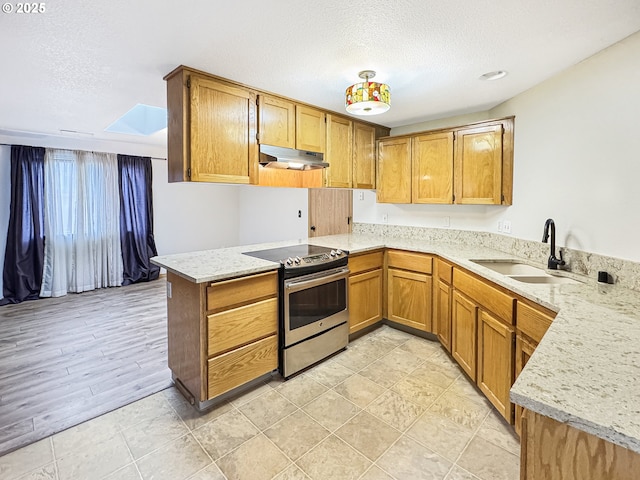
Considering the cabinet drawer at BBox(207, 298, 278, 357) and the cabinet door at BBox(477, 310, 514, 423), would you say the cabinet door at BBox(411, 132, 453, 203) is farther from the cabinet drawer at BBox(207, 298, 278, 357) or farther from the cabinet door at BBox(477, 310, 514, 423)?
the cabinet drawer at BBox(207, 298, 278, 357)

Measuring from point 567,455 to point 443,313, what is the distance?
7.09 feet

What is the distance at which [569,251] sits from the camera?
221 centimetres

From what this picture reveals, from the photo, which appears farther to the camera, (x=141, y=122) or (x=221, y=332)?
(x=141, y=122)

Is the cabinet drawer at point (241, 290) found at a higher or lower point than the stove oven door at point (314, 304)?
higher

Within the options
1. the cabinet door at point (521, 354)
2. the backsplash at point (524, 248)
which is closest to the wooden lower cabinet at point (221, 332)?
the cabinet door at point (521, 354)

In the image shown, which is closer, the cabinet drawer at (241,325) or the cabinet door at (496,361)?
the cabinet door at (496,361)

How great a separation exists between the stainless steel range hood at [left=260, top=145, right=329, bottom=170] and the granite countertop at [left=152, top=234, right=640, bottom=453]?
3.50ft

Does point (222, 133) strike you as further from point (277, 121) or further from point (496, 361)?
point (496, 361)

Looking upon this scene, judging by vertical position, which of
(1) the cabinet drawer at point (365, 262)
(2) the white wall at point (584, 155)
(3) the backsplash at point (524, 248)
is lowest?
(1) the cabinet drawer at point (365, 262)

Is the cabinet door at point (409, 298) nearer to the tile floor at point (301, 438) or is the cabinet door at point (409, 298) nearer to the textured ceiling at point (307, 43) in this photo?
the tile floor at point (301, 438)

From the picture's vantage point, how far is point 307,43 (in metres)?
1.92

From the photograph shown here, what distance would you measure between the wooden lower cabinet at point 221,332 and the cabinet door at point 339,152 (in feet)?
4.73

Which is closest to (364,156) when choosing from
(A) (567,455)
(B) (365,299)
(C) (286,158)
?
(C) (286,158)

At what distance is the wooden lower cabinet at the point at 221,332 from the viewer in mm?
2045
